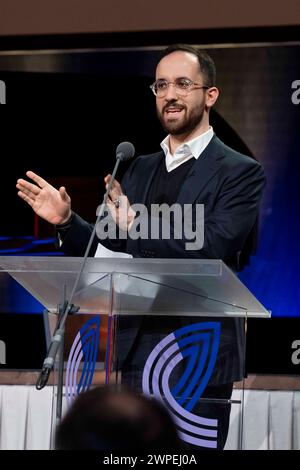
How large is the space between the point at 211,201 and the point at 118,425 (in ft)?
6.44

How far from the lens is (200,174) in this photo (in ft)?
10.3

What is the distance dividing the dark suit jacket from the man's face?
0.41ft

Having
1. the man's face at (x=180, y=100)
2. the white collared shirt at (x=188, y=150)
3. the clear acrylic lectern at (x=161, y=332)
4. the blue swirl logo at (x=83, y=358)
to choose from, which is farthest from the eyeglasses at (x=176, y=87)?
the blue swirl logo at (x=83, y=358)

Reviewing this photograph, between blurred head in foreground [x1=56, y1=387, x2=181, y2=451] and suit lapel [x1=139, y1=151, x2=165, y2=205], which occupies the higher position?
suit lapel [x1=139, y1=151, x2=165, y2=205]

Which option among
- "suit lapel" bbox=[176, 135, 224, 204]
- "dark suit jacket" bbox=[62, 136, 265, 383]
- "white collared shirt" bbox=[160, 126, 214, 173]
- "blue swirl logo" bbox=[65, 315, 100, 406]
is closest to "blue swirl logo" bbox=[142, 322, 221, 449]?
"blue swirl logo" bbox=[65, 315, 100, 406]

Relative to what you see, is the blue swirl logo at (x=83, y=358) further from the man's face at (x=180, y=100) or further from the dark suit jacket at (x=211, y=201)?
the man's face at (x=180, y=100)

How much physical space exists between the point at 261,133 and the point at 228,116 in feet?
0.61

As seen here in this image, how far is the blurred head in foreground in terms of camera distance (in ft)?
3.81

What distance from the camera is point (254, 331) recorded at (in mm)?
4469

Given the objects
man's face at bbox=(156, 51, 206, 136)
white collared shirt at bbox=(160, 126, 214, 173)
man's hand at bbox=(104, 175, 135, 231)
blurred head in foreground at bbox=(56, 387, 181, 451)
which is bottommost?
blurred head in foreground at bbox=(56, 387, 181, 451)

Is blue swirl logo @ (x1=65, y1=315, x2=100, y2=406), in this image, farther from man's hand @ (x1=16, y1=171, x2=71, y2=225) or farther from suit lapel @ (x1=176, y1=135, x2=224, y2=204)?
suit lapel @ (x1=176, y1=135, x2=224, y2=204)

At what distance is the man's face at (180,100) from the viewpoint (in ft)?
11.0

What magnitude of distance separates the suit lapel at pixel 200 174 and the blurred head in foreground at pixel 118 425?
6.29 feet
